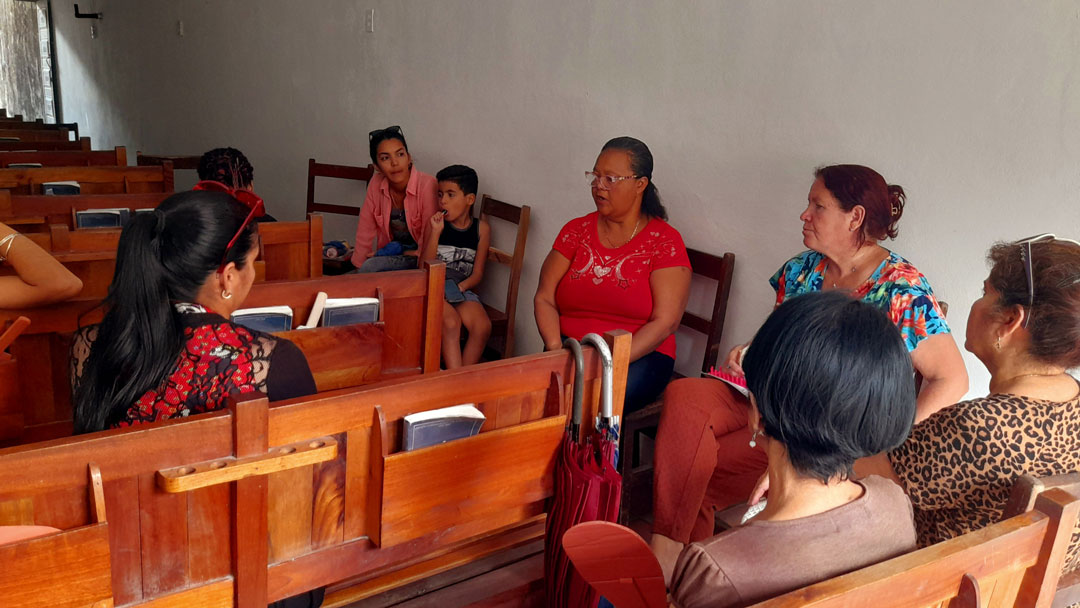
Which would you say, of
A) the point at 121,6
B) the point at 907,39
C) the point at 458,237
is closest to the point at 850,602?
the point at 907,39

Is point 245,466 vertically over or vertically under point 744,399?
over

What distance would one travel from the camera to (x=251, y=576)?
120 cm

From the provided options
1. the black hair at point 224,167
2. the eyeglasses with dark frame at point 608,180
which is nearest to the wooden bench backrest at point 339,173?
the black hair at point 224,167

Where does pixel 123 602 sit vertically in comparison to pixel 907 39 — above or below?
below

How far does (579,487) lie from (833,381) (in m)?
0.54

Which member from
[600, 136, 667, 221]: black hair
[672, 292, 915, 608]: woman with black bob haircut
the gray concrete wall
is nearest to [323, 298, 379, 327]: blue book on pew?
[600, 136, 667, 221]: black hair

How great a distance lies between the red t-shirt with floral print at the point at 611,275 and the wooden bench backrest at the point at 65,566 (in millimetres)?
1718

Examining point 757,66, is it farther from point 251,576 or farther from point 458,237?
point 251,576

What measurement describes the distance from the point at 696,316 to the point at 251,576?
185cm

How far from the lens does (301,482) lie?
1231 millimetres

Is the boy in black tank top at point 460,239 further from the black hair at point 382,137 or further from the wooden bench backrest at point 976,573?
the wooden bench backrest at point 976,573

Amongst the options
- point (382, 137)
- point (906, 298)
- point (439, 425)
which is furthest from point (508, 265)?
point (439, 425)

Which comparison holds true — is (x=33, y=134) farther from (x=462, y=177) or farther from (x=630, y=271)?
(x=630, y=271)

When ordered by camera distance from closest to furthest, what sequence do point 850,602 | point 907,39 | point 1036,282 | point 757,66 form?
point 850,602
point 1036,282
point 907,39
point 757,66
